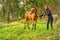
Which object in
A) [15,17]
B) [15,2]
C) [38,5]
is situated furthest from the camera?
[15,17]

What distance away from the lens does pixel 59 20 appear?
16.3 meters

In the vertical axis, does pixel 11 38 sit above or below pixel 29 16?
below

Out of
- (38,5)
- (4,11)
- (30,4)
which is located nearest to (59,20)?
(38,5)

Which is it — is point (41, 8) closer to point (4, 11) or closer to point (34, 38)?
point (4, 11)

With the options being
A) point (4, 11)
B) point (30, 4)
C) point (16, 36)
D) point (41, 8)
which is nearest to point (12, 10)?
point (4, 11)

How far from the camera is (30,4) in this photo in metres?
30.1

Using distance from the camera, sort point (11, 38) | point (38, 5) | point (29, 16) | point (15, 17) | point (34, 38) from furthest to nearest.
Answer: point (15, 17)
point (38, 5)
point (29, 16)
point (11, 38)
point (34, 38)

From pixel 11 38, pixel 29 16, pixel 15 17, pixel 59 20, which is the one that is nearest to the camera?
pixel 11 38

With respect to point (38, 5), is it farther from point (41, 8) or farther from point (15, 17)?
point (15, 17)

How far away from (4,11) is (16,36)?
16.4m

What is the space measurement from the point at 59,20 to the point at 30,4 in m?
14.1

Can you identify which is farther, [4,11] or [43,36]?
[4,11]

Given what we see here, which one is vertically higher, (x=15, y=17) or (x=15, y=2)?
(x=15, y=2)

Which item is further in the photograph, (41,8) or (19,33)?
(41,8)
